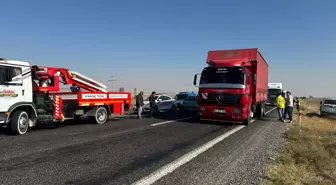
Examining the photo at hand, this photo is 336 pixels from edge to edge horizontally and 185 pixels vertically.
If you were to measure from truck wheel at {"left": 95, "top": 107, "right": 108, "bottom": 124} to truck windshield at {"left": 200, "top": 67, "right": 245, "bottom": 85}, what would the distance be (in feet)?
16.7

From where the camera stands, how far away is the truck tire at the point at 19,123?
9.08 metres

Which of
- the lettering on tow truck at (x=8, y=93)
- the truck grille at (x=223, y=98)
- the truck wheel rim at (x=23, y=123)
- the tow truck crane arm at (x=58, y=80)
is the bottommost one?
the truck wheel rim at (x=23, y=123)

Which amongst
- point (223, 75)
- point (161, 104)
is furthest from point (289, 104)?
point (161, 104)

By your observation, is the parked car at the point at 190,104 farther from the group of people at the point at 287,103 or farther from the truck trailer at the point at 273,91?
the truck trailer at the point at 273,91

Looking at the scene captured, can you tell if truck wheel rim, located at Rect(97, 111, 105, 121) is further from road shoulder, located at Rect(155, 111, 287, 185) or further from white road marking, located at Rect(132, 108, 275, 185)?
road shoulder, located at Rect(155, 111, 287, 185)

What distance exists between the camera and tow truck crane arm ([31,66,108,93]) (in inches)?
420

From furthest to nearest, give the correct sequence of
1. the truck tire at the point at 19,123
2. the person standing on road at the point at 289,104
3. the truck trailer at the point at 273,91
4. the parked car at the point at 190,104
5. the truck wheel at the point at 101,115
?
1. the truck trailer at the point at 273,91
2. the parked car at the point at 190,104
3. the person standing on road at the point at 289,104
4. the truck wheel at the point at 101,115
5. the truck tire at the point at 19,123

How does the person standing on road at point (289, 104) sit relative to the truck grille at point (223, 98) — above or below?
below

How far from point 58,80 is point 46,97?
1.00m

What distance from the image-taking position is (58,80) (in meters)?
11.6

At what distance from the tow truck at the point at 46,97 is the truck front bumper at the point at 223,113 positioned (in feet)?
14.8

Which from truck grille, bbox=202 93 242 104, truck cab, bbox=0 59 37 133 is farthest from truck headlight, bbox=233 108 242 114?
truck cab, bbox=0 59 37 133

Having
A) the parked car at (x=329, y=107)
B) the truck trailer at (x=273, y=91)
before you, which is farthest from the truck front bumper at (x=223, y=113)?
the truck trailer at (x=273, y=91)

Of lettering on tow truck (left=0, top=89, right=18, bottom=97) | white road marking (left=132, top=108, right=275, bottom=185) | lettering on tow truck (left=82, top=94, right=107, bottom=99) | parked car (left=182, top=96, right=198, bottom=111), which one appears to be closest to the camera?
white road marking (left=132, top=108, right=275, bottom=185)
